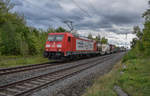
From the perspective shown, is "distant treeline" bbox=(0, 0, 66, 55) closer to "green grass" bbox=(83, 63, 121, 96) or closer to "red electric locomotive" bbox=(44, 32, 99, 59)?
"red electric locomotive" bbox=(44, 32, 99, 59)

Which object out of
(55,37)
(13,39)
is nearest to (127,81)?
(55,37)

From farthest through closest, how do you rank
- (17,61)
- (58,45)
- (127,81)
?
(17,61)
(58,45)
(127,81)

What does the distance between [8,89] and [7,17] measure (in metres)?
30.3

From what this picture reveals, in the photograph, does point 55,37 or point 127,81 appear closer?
point 127,81

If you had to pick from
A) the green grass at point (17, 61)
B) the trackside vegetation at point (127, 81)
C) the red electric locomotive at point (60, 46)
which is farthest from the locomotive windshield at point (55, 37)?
the trackside vegetation at point (127, 81)

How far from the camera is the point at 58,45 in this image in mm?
16875

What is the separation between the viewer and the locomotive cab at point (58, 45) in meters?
16.6

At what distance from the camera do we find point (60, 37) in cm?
1728

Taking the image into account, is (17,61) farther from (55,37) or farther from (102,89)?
(102,89)

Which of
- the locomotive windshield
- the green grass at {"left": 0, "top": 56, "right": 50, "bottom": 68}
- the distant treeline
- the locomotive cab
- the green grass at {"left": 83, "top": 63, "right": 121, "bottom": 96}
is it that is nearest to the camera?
the green grass at {"left": 83, "top": 63, "right": 121, "bottom": 96}

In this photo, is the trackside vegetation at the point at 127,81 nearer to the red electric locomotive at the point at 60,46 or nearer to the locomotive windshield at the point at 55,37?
the red electric locomotive at the point at 60,46

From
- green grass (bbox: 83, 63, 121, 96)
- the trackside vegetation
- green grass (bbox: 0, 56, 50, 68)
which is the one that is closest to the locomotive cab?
green grass (bbox: 0, 56, 50, 68)

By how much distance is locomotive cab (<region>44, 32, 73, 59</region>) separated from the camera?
1664 cm

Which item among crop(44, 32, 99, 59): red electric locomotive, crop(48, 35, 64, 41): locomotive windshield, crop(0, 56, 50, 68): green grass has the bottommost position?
crop(0, 56, 50, 68): green grass
